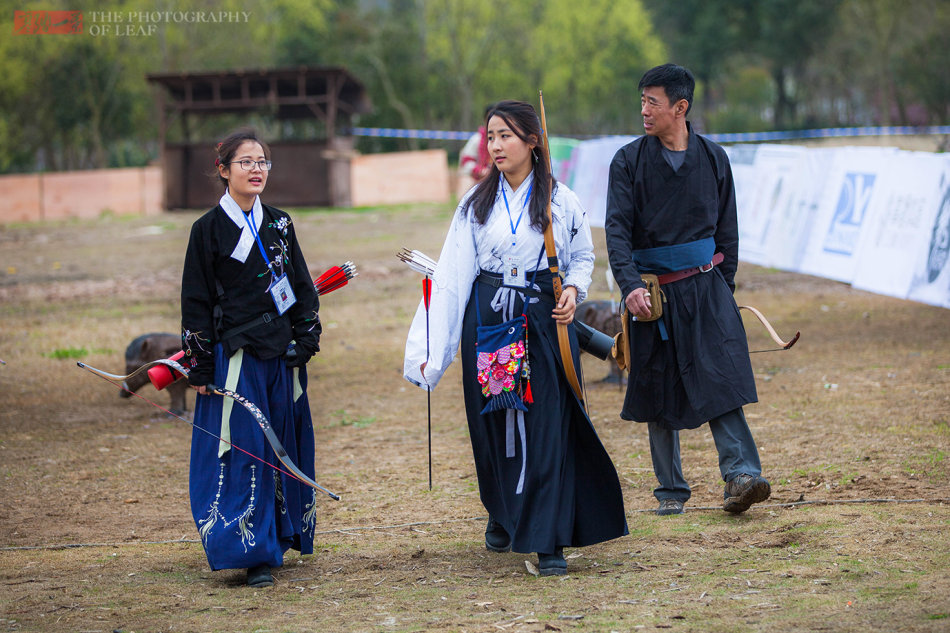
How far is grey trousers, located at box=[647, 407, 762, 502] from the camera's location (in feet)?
16.0

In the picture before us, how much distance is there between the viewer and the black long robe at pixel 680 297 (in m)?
4.91

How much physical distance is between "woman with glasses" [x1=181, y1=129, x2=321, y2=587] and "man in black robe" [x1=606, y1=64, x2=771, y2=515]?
60.7 inches

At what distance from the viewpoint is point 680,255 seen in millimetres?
4980

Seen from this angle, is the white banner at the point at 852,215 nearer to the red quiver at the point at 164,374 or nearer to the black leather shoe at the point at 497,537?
the black leather shoe at the point at 497,537

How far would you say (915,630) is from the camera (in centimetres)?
330

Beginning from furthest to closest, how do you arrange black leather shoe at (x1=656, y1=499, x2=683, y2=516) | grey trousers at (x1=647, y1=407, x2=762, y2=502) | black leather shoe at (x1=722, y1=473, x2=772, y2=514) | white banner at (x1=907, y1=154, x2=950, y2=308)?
white banner at (x1=907, y1=154, x2=950, y2=308) → black leather shoe at (x1=656, y1=499, x2=683, y2=516) → grey trousers at (x1=647, y1=407, x2=762, y2=502) → black leather shoe at (x1=722, y1=473, x2=772, y2=514)

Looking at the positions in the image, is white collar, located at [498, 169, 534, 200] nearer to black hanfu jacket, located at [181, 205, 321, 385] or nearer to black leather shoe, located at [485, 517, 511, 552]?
black hanfu jacket, located at [181, 205, 321, 385]

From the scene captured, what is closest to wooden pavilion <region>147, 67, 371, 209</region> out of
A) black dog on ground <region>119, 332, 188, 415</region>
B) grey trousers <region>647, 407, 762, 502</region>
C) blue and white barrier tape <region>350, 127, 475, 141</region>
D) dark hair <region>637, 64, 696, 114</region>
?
blue and white barrier tape <region>350, 127, 475, 141</region>

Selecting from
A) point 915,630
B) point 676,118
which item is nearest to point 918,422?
point 676,118

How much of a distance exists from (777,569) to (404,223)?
19.5 metres

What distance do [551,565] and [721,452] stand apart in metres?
1.11

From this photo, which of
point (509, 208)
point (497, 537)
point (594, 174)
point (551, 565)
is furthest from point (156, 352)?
point (594, 174)

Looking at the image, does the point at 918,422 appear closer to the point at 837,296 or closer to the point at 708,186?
the point at 708,186

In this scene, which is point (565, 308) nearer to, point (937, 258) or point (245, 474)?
point (245, 474)
